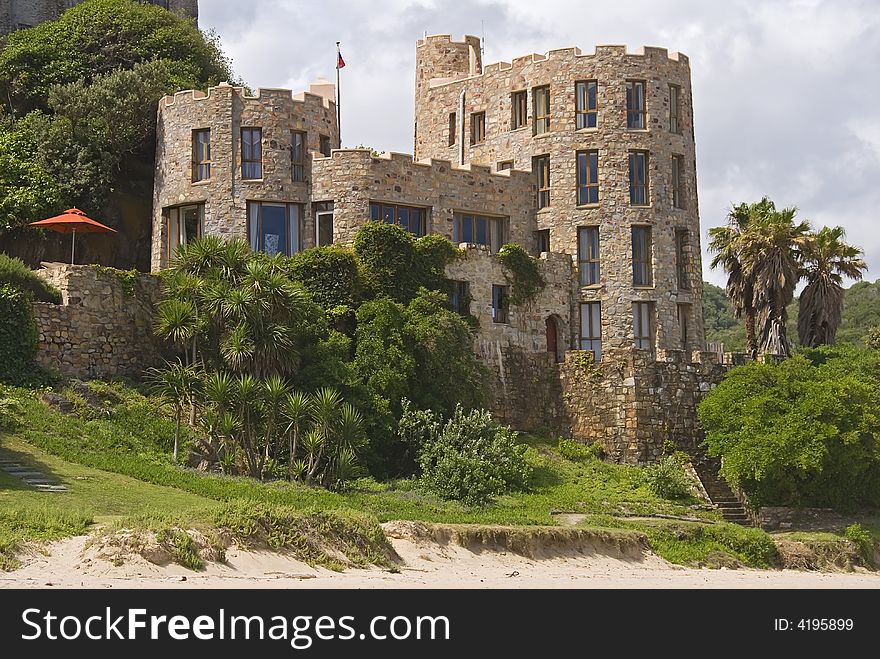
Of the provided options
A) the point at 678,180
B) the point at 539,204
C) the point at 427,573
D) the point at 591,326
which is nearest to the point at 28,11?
the point at 539,204

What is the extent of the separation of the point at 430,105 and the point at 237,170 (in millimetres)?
13032

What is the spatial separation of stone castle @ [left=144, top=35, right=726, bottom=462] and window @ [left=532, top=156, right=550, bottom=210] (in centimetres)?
7

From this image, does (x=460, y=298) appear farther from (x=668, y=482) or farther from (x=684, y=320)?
(x=668, y=482)

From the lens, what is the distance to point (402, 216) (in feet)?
180

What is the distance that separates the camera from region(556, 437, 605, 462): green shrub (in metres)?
51.0

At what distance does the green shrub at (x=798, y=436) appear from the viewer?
46844mm

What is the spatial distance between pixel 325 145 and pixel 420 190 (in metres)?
3.92

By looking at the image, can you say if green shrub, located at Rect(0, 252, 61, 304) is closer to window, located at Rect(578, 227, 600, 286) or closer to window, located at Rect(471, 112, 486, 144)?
window, located at Rect(578, 227, 600, 286)

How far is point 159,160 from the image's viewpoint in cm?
5525

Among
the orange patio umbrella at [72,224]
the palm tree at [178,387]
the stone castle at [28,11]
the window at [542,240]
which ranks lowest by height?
the palm tree at [178,387]

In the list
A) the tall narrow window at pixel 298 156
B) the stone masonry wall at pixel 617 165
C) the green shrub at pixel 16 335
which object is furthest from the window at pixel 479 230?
the green shrub at pixel 16 335

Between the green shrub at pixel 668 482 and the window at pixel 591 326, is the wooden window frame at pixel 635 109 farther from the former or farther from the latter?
the green shrub at pixel 668 482
